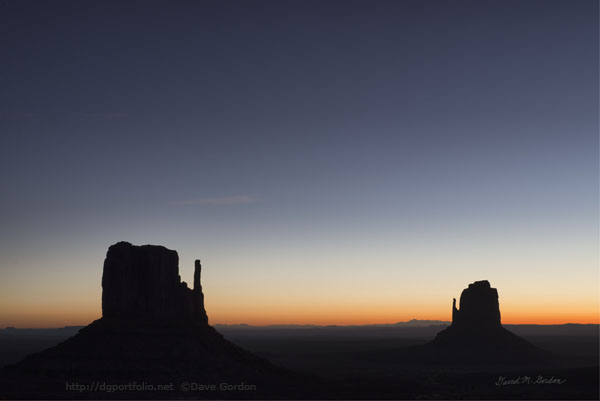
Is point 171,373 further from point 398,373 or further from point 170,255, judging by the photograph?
point 398,373

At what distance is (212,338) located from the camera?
97562mm

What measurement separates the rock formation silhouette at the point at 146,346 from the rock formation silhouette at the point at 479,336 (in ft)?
255

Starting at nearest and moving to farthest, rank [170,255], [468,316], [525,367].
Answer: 1. [170,255]
2. [525,367]
3. [468,316]

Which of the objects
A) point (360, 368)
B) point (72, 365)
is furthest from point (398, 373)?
point (72, 365)

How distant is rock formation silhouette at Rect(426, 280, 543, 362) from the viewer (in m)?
158

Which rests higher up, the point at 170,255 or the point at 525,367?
the point at 170,255

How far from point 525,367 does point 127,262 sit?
92.3m

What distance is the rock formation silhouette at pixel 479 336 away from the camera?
520 feet
